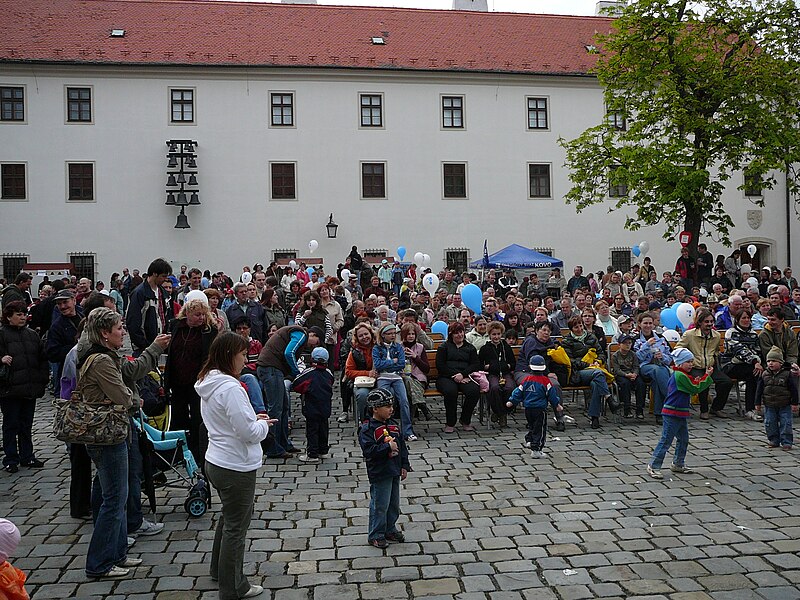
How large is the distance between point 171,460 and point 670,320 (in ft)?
34.1

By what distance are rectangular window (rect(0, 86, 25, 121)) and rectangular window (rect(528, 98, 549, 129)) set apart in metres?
21.5

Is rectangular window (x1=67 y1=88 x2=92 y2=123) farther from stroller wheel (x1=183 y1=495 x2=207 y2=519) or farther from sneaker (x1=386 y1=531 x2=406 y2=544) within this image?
sneaker (x1=386 y1=531 x2=406 y2=544)

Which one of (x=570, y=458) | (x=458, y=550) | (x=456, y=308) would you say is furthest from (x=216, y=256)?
(x=458, y=550)

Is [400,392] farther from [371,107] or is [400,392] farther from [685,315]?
A: [371,107]

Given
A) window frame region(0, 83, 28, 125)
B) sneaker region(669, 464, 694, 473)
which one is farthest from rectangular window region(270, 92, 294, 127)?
sneaker region(669, 464, 694, 473)

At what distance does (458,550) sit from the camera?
6074 mm

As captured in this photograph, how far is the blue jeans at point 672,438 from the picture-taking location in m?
8.23

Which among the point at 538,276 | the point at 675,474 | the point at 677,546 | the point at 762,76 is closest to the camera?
the point at 677,546

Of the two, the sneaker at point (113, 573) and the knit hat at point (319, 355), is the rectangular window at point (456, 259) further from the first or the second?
the sneaker at point (113, 573)

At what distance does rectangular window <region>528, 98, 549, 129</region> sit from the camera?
3553cm

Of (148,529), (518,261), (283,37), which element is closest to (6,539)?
(148,529)

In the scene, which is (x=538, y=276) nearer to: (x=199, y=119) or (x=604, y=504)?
(x=199, y=119)

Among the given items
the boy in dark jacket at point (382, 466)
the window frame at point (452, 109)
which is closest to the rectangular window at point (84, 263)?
the window frame at point (452, 109)

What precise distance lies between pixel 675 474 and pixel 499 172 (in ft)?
91.5
